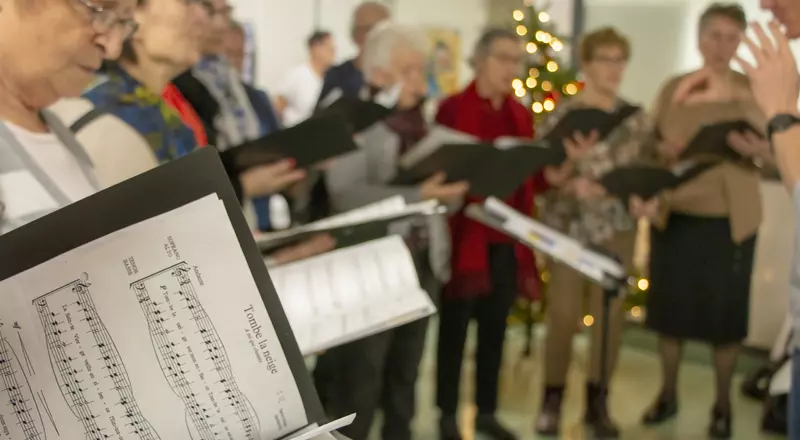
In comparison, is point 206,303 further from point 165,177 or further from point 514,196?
point 514,196

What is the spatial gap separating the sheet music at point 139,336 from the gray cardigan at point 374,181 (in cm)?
134

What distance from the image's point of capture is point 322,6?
3.70 meters

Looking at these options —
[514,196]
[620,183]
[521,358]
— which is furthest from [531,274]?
[521,358]

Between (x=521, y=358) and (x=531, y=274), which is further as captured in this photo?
(x=521, y=358)

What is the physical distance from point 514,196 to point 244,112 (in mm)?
921

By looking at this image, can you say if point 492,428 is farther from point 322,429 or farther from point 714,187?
point 322,429

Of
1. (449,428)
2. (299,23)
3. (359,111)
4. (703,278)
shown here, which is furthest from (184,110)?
(299,23)

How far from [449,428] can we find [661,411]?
844 millimetres

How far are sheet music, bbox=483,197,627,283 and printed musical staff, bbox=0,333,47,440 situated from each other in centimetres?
143

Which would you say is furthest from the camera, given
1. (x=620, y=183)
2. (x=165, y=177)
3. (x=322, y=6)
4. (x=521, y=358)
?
(x=322, y=6)

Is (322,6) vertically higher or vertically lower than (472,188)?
higher

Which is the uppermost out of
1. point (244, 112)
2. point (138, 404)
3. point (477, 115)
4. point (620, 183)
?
point (244, 112)

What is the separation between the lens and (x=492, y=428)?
2.28 meters

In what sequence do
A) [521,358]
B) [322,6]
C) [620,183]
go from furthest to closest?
[322,6]
[521,358]
[620,183]
